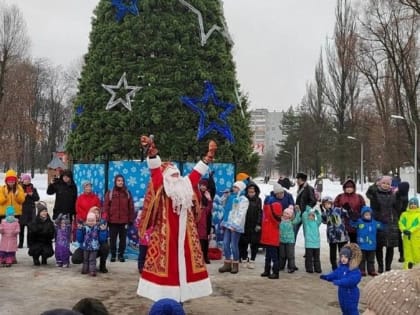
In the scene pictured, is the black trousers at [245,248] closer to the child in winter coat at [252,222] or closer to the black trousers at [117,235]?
the child in winter coat at [252,222]

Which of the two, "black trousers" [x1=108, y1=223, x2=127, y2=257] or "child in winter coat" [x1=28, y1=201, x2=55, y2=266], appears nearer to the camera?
"child in winter coat" [x1=28, y1=201, x2=55, y2=266]

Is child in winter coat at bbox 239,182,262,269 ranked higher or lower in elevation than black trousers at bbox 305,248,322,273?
higher

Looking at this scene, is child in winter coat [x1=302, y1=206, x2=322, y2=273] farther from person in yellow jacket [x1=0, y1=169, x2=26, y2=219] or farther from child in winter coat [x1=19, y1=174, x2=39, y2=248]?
person in yellow jacket [x1=0, y1=169, x2=26, y2=219]

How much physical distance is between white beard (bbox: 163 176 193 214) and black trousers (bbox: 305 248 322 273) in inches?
174

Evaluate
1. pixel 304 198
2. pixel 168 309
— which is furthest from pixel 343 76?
pixel 168 309

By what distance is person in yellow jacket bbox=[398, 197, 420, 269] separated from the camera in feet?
29.0

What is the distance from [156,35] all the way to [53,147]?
5099 cm

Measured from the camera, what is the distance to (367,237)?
934cm

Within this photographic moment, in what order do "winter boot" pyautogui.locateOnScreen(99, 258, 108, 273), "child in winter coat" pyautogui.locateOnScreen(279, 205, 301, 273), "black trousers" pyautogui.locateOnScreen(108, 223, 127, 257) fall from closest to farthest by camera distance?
"winter boot" pyautogui.locateOnScreen(99, 258, 108, 273) → "child in winter coat" pyautogui.locateOnScreen(279, 205, 301, 273) → "black trousers" pyautogui.locateOnScreen(108, 223, 127, 257)

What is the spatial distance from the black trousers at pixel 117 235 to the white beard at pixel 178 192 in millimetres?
4253

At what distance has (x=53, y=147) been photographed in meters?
59.0

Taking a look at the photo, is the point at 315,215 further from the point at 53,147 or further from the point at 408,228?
the point at 53,147

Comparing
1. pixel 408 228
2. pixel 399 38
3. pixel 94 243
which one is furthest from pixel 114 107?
pixel 399 38

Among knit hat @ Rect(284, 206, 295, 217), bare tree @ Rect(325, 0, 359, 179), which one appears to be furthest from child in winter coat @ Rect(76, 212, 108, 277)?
bare tree @ Rect(325, 0, 359, 179)
